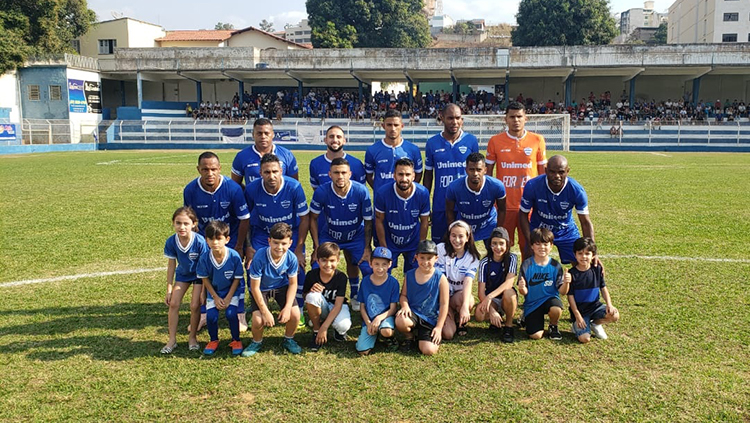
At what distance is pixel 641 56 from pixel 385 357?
36695 mm

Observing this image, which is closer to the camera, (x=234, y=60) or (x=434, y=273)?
(x=434, y=273)

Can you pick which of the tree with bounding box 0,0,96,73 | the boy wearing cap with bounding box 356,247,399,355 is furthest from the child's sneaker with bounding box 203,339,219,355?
the tree with bounding box 0,0,96,73

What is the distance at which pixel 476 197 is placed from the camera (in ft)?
18.9

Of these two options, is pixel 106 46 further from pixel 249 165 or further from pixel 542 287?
pixel 542 287

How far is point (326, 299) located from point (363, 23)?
2234 inches

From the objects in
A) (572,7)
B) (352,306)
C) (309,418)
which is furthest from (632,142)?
(309,418)

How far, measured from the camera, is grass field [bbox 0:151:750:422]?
12.0 ft

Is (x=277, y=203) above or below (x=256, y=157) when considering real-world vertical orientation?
below

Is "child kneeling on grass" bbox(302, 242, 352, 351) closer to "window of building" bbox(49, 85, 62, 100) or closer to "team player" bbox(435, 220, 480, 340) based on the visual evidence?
"team player" bbox(435, 220, 480, 340)

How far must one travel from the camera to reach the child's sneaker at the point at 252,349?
458 centimetres

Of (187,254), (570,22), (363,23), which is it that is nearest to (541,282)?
(187,254)

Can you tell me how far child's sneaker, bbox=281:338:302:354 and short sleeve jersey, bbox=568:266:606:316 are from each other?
2.46 metres

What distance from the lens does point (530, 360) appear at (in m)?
4.42

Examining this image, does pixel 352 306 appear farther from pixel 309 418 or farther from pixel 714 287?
pixel 714 287
